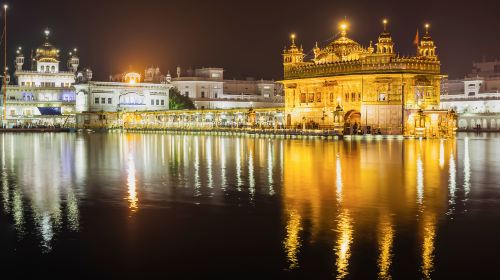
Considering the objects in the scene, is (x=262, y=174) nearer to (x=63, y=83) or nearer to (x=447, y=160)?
(x=447, y=160)

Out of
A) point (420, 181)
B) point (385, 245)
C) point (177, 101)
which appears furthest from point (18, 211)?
point (177, 101)

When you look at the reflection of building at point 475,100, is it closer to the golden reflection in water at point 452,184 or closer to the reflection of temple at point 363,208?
the golden reflection in water at point 452,184

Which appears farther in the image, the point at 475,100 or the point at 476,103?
the point at 475,100

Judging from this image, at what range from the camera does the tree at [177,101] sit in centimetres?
11531

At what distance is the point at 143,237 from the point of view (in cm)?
1231

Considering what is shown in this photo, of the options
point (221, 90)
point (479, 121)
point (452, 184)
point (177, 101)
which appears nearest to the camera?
point (452, 184)

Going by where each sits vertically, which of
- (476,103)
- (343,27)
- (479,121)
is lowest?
(479,121)

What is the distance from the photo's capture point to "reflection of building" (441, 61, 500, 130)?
102 m

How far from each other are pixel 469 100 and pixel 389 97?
181 feet

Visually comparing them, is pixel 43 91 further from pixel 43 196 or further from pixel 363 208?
pixel 363 208

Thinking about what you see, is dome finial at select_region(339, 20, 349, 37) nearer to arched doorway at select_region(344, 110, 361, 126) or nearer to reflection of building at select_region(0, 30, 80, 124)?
arched doorway at select_region(344, 110, 361, 126)

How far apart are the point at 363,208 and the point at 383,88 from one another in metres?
44.1

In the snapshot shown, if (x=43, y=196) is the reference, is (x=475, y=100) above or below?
above

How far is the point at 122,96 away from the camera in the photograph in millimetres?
109750
